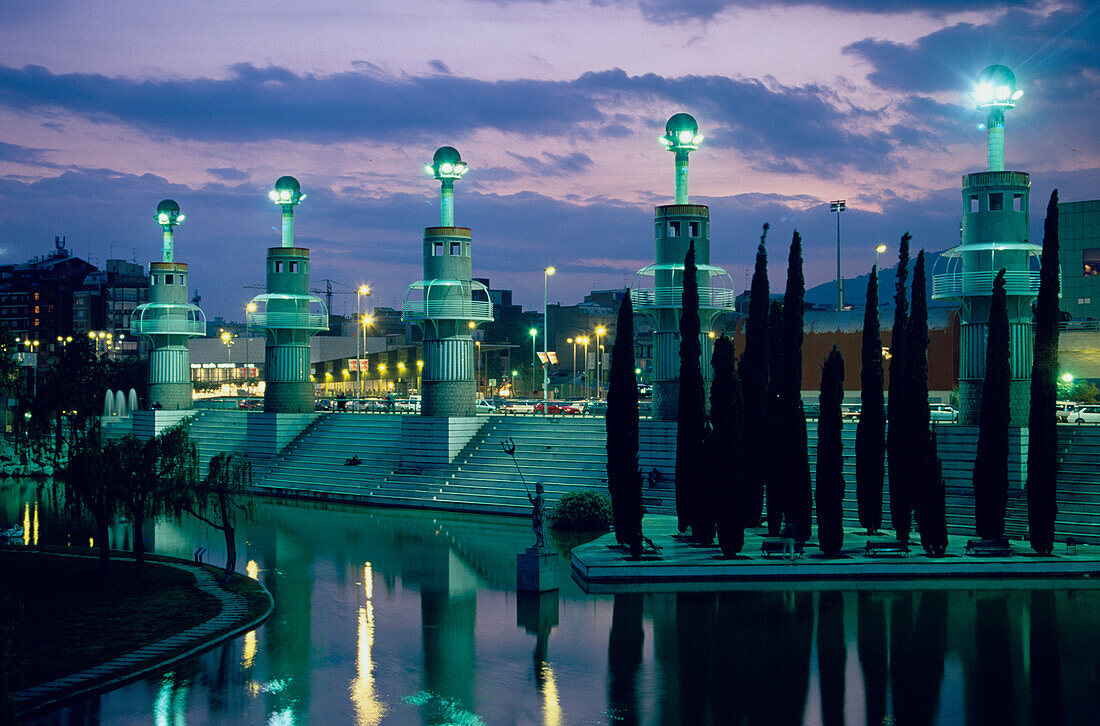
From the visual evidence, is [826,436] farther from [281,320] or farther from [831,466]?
[281,320]

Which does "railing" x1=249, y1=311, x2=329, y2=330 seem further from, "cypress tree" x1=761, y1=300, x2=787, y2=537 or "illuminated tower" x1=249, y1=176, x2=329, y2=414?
"cypress tree" x1=761, y1=300, x2=787, y2=537

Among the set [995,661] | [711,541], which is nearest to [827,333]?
[711,541]

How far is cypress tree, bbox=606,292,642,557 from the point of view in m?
32.0

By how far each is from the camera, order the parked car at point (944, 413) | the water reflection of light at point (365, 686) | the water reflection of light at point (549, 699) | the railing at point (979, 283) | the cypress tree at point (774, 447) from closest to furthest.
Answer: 1. the water reflection of light at point (549, 699)
2. the water reflection of light at point (365, 686)
3. the cypress tree at point (774, 447)
4. the railing at point (979, 283)
5. the parked car at point (944, 413)

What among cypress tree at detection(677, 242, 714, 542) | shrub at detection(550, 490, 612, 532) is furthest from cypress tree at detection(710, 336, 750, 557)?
shrub at detection(550, 490, 612, 532)

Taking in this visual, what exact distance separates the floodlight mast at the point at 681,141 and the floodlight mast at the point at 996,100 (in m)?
11.9

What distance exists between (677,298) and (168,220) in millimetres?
41343

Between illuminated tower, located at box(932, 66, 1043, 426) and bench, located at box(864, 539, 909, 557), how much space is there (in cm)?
1070

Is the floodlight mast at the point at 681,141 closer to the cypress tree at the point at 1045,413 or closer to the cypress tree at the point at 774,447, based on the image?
the cypress tree at the point at 774,447

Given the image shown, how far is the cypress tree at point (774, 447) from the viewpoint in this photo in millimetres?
35250

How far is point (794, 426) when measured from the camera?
115ft

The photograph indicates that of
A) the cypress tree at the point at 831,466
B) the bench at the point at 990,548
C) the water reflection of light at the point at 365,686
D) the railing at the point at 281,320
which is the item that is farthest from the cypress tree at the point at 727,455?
the railing at the point at 281,320

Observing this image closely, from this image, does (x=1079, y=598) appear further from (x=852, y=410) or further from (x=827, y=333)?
(x=827, y=333)

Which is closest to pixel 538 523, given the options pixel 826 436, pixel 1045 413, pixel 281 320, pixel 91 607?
pixel 826 436
